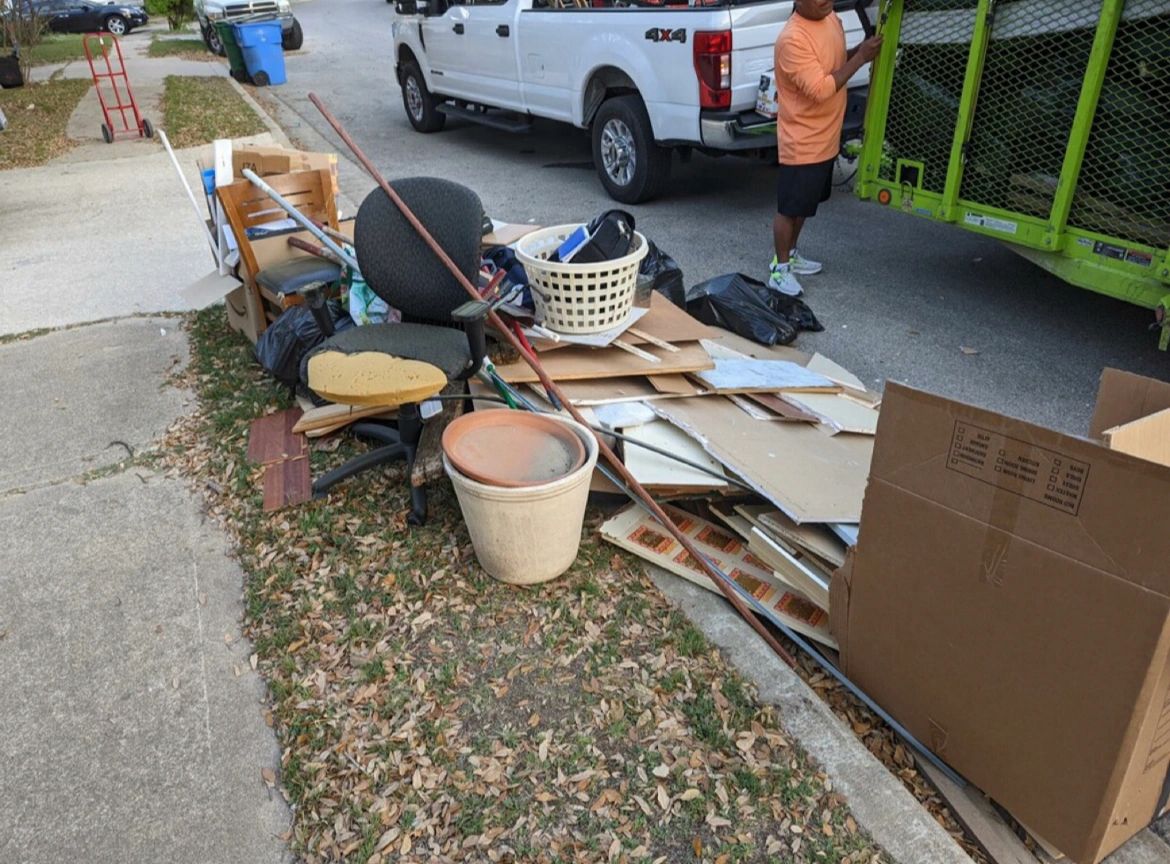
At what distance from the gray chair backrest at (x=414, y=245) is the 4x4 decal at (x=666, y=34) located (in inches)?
128

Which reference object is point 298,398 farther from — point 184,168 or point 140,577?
point 184,168

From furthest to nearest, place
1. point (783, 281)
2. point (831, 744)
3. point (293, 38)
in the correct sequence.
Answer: point (293, 38) < point (783, 281) < point (831, 744)

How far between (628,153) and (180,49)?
18157mm

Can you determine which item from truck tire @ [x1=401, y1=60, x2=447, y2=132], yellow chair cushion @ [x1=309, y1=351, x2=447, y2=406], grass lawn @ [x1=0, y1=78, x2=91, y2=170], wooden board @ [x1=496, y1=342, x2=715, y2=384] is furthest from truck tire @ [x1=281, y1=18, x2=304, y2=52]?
yellow chair cushion @ [x1=309, y1=351, x2=447, y2=406]

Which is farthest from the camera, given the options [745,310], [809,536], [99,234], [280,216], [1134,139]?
[99,234]

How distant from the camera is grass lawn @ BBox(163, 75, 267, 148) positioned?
34.6ft

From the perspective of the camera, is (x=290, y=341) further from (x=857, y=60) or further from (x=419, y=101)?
(x=419, y=101)

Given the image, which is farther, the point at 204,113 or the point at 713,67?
the point at 204,113

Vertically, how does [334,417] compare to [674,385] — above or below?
below

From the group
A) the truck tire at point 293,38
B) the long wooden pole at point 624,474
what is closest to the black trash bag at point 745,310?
the long wooden pole at point 624,474

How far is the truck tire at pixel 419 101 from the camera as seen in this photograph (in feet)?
33.6

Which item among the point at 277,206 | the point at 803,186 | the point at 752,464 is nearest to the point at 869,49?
the point at 803,186

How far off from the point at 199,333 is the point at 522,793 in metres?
3.99

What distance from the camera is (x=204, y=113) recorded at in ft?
38.9
